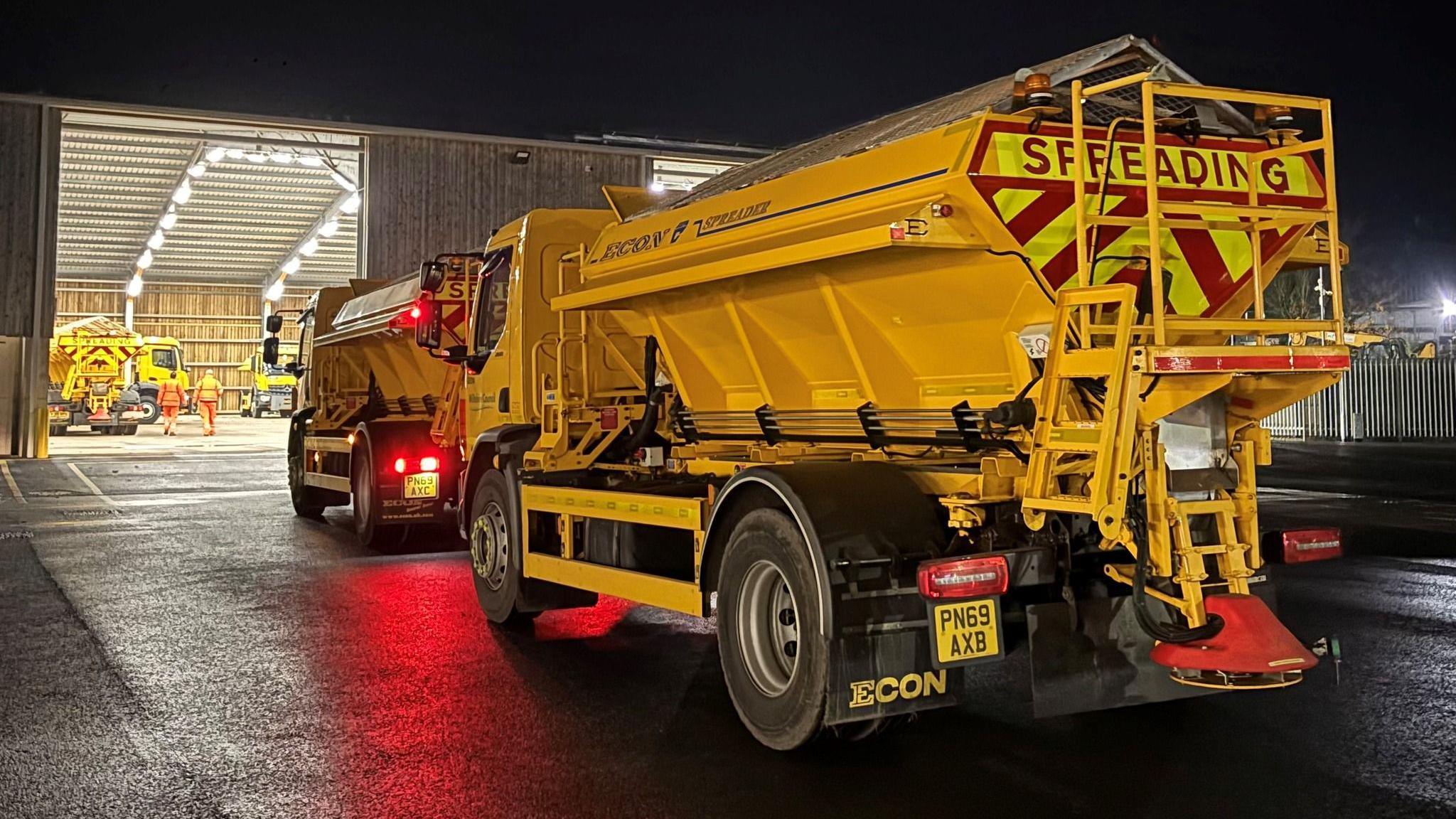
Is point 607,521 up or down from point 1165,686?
up

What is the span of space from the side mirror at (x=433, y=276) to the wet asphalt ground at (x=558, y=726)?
9.07 feet

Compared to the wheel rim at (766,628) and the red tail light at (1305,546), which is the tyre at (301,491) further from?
the red tail light at (1305,546)

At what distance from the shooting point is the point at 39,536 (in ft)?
45.5

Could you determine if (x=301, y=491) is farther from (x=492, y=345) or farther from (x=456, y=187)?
(x=456, y=187)

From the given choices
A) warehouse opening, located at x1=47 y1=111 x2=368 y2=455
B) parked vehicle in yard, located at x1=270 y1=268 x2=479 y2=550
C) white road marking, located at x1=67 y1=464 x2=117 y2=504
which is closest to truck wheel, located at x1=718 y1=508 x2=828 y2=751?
parked vehicle in yard, located at x1=270 y1=268 x2=479 y2=550

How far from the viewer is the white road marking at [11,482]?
62.2ft

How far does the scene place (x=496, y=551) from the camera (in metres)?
8.49

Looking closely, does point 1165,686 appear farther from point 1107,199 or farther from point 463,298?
point 463,298

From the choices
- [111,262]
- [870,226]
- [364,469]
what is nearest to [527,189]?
[364,469]

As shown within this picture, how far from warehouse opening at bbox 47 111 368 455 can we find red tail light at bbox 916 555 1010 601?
18.4m

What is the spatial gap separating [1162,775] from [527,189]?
27508 mm

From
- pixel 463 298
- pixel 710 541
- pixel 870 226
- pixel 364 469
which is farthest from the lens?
pixel 364 469

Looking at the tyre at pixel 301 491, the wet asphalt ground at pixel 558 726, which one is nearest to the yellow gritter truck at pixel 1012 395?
the wet asphalt ground at pixel 558 726

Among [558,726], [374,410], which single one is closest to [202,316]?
[374,410]
